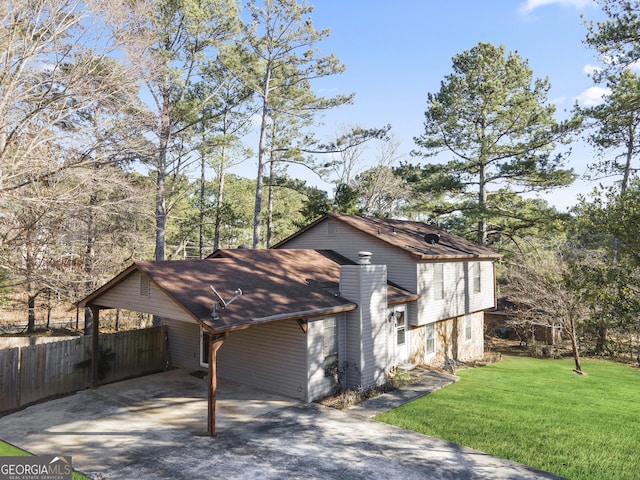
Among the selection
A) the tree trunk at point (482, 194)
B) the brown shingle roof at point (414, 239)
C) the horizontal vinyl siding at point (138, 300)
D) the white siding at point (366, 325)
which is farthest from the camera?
the tree trunk at point (482, 194)

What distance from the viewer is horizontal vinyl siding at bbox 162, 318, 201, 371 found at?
567 inches

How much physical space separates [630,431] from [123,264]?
61.9ft

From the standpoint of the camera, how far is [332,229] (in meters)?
18.0

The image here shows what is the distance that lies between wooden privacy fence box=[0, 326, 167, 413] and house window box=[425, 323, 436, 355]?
1006 cm

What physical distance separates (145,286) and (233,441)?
4676 millimetres

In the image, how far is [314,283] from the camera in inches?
Answer: 539

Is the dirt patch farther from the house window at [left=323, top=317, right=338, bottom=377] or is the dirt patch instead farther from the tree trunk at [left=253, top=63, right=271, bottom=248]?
the tree trunk at [left=253, top=63, right=271, bottom=248]

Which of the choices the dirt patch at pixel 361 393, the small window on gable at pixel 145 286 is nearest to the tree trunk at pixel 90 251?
the small window on gable at pixel 145 286

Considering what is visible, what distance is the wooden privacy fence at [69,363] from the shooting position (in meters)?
A: 11.0

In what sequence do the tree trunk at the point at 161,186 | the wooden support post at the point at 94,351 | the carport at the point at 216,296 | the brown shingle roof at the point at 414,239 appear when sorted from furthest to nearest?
1. the tree trunk at the point at 161,186
2. the brown shingle roof at the point at 414,239
3. the wooden support post at the point at 94,351
4. the carport at the point at 216,296

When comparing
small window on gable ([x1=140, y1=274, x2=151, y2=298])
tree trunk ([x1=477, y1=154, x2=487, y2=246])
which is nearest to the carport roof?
small window on gable ([x1=140, y1=274, x2=151, y2=298])

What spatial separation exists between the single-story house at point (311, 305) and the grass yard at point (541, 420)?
2.15 m

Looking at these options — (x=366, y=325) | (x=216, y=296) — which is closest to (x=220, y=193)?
(x=366, y=325)

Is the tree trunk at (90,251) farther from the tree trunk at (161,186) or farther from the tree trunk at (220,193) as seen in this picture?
the tree trunk at (220,193)
